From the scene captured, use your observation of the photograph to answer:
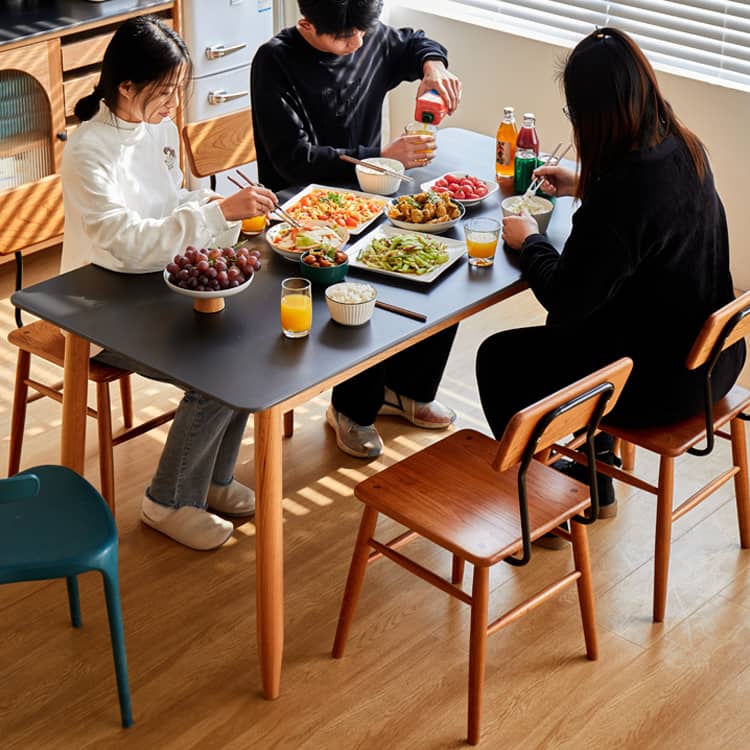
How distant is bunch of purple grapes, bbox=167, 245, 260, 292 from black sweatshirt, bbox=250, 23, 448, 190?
710mm

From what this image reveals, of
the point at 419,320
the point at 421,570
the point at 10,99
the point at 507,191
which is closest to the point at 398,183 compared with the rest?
the point at 507,191

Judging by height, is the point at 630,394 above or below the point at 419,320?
below

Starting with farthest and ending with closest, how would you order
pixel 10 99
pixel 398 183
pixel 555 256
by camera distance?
pixel 10 99 < pixel 398 183 < pixel 555 256

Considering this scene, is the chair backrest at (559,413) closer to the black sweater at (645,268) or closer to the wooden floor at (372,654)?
the black sweater at (645,268)

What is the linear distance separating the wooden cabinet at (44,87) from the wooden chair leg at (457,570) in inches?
76.0

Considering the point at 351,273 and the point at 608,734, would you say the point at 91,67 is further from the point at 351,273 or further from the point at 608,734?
the point at 608,734

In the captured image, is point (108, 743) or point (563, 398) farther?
point (108, 743)

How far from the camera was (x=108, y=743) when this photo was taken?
2301mm

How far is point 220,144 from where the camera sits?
10.7ft

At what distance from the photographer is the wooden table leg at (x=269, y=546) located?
85.9 inches

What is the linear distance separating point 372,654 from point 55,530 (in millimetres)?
770

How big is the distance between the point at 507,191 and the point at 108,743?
1.73m

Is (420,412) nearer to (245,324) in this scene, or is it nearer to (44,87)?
(245,324)

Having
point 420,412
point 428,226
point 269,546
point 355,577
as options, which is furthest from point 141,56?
point 420,412
